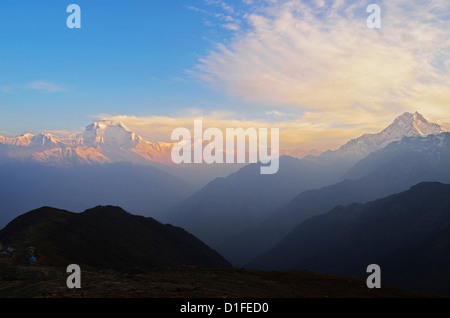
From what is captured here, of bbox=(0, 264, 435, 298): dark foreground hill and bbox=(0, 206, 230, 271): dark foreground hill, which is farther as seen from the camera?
bbox=(0, 206, 230, 271): dark foreground hill

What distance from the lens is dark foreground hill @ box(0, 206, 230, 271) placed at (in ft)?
266

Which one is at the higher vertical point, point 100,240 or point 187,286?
point 187,286

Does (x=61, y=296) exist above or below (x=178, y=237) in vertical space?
above

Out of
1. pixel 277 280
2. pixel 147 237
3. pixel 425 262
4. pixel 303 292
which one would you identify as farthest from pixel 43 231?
pixel 425 262

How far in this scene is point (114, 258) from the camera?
102 m

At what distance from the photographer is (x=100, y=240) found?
10944cm

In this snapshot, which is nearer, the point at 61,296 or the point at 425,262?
the point at 61,296

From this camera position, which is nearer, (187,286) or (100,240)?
(187,286)

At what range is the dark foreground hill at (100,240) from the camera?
266 feet

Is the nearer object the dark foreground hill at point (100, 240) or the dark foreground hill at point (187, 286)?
the dark foreground hill at point (187, 286)
